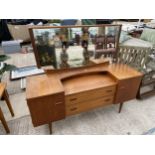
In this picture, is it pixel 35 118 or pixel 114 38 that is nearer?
pixel 35 118

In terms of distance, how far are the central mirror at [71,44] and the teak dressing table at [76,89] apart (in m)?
0.13

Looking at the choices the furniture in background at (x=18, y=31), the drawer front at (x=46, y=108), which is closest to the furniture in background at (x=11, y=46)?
the furniture in background at (x=18, y=31)

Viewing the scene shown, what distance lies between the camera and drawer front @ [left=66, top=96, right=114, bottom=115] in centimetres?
151

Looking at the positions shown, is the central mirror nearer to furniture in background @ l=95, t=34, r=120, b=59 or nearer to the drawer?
furniture in background @ l=95, t=34, r=120, b=59

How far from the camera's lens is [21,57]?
3.69 m

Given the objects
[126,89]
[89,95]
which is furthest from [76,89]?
[126,89]

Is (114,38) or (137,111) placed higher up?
(114,38)

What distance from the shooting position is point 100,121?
1805 millimetres

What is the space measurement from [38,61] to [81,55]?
51 cm

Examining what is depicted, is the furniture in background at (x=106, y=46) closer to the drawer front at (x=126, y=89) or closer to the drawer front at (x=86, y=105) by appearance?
the drawer front at (x=126, y=89)

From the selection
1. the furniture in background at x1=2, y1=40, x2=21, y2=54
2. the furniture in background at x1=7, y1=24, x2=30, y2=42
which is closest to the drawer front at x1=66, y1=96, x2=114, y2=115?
the furniture in background at x1=2, y1=40, x2=21, y2=54
